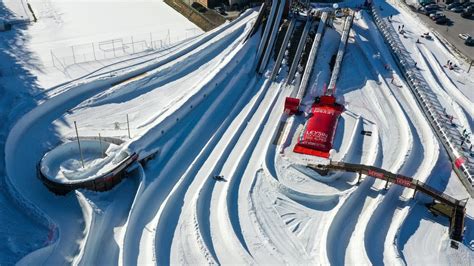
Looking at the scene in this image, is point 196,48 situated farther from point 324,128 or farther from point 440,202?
point 440,202

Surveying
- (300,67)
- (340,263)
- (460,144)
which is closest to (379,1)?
(300,67)

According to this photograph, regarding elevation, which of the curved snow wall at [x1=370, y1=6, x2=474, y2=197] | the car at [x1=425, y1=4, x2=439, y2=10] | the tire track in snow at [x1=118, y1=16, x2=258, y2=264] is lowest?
the tire track in snow at [x1=118, y1=16, x2=258, y2=264]

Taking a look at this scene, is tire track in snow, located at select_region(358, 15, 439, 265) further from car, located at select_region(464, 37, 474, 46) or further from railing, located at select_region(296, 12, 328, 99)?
car, located at select_region(464, 37, 474, 46)

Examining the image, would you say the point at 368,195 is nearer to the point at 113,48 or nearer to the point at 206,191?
the point at 206,191

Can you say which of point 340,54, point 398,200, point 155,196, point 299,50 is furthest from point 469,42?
point 155,196

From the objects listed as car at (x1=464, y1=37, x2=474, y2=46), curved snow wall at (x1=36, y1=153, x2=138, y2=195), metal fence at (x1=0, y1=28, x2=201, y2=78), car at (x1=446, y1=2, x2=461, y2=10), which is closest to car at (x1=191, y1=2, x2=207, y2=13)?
metal fence at (x1=0, y1=28, x2=201, y2=78)
